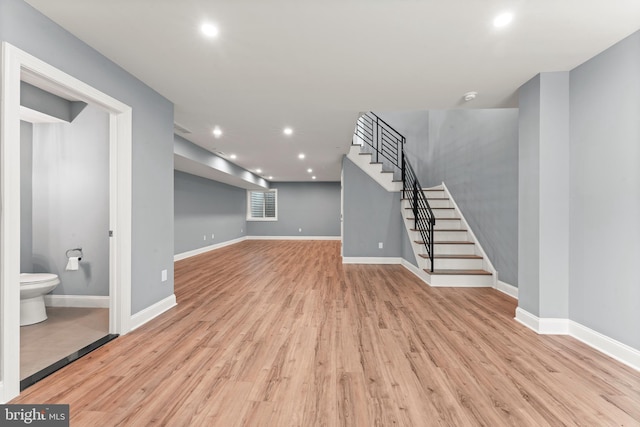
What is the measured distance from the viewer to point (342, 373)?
1.81 meters

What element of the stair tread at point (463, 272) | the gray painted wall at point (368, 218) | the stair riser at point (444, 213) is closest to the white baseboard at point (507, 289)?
the stair tread at point (463, 272)

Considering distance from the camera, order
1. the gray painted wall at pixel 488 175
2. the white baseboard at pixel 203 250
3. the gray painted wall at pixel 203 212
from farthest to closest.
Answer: the gray painted wall at pixel 203 212 → the white baseboard at pixel 203 250 → the gray painted wall at pixel 488 175

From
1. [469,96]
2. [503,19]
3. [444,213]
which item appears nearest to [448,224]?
[444,213]

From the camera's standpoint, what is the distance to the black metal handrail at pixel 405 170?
456cm

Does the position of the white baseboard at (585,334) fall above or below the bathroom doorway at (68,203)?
below

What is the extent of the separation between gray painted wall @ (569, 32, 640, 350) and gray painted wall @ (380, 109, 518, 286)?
1159 millimetres

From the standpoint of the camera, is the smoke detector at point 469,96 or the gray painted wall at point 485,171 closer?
the smoke detector at point 469,96

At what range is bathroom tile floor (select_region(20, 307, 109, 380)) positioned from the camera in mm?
1971

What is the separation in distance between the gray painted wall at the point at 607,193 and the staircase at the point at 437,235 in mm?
1610

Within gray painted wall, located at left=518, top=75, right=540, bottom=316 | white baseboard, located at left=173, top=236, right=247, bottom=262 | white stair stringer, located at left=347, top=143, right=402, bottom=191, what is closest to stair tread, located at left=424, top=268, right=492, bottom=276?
gray painted wall, located at left=518, top=75, right=540, bottom=316

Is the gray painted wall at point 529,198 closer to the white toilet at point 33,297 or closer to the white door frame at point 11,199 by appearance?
the white door frame at point 11,199

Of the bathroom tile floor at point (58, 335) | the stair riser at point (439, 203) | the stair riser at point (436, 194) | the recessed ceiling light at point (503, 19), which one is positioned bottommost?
the bathroom tile floor at point (58, 335)

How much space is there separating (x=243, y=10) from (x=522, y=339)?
3355mm

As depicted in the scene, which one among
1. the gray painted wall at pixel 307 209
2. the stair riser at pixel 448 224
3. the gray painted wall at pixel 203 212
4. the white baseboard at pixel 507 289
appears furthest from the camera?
the gray painted wall at pixel 307 209
